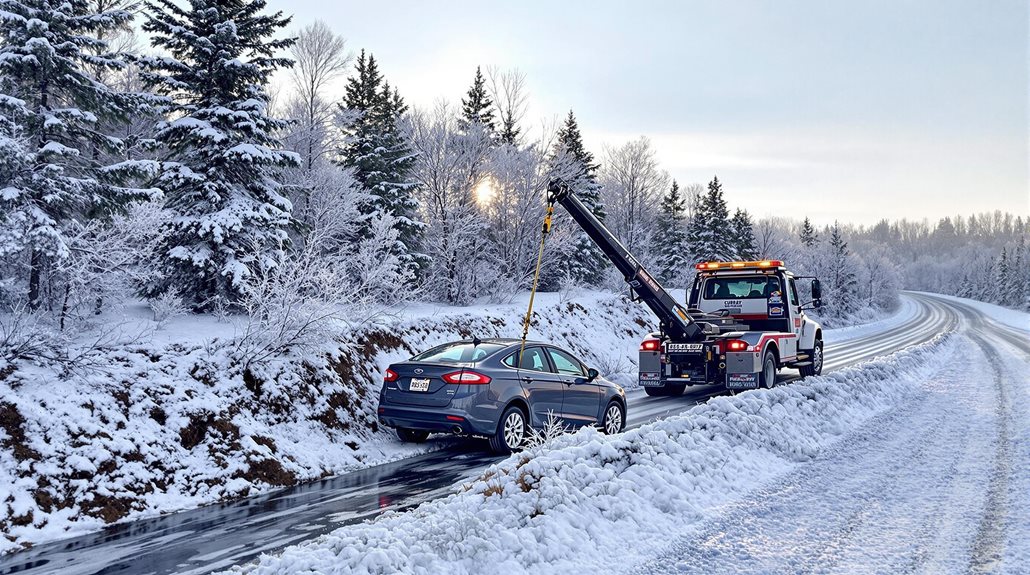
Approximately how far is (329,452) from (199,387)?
1.92 metres

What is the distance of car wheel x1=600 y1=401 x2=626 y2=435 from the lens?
10.7 m

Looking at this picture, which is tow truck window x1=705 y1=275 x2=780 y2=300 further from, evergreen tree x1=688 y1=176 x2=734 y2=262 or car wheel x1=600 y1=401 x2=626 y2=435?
evergreen tree x1=688 y1=176 x2=734 y2=262

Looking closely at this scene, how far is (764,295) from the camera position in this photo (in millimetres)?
16516

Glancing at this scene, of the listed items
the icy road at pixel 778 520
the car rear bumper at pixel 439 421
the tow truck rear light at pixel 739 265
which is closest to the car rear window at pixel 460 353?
→ the car rear bumper at pixel 439 421

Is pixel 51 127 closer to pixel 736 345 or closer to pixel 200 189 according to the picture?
pixel 200 189

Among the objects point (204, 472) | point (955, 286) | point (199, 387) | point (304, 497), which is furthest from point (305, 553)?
point (955, 286)

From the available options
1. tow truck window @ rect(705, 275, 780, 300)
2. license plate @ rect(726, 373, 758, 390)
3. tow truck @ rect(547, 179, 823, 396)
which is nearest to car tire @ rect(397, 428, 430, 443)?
tow truck @ rect(547, 179, 823, 396)

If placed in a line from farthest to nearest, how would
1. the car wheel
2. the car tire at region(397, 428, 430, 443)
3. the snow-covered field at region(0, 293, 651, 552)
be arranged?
the car wheel
the car tire at region(397, 428, 430, 443)
the snow-covered field at region(0, 293, 651, 552)

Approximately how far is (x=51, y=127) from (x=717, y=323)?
14.1 m

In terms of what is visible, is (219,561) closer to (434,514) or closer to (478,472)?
(434,514)

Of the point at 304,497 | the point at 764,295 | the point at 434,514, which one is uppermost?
the point at 764,295

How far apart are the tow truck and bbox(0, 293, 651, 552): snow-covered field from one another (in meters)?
6.01

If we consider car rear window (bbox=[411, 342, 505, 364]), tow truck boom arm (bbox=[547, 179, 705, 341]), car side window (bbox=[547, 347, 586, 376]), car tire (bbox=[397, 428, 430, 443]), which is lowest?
car tire (bbox=[397, 428, 430, 443])

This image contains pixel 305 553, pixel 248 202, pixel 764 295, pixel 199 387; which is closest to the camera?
pixel 305 553
